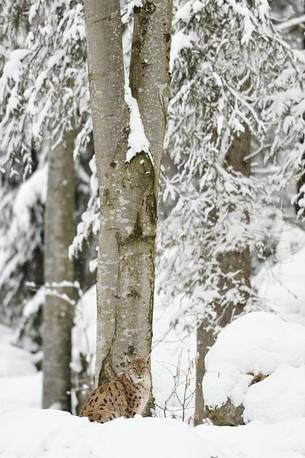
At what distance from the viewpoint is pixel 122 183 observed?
5379mm

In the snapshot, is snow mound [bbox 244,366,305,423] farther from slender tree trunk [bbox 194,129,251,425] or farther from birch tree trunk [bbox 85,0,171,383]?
slender tree trunk [bbox 194,129,251,425]

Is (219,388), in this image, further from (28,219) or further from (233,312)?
(28,219)

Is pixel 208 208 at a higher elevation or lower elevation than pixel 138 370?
higher

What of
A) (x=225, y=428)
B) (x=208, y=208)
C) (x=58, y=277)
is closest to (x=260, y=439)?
(x=225, y=428)

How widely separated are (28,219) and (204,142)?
280 inches

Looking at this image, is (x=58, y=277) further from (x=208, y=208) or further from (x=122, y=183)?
(x=122, y=183)

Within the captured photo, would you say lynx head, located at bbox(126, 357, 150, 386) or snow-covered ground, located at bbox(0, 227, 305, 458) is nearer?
snow-covered ground, located at bbox(0, 227, 305, 458)

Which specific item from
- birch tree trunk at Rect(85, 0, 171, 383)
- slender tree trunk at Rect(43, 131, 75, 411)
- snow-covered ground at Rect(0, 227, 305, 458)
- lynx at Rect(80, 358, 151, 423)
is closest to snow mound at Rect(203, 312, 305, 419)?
snow-covered ground at Rect(0, 227, 305, 458)

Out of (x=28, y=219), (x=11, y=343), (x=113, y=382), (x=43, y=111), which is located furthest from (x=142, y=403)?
(x=11, y=343)

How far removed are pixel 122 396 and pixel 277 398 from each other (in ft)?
4.05

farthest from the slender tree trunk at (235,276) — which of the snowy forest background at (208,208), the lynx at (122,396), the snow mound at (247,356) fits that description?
the lynx at (122,396)

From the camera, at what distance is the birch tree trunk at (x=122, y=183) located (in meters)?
5.36

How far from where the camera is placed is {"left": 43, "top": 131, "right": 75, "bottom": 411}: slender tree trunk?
37.2ft

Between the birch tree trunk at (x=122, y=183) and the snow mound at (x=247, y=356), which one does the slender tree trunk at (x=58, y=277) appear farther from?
the birch tree trunk at (x=122, y=183)
